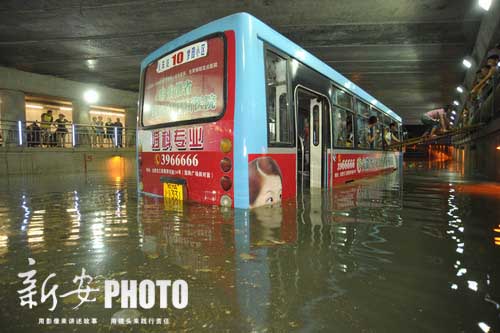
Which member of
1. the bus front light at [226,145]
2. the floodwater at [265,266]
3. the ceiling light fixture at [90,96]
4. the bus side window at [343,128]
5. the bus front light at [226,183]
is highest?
the ceiling light fixture at [90,96]

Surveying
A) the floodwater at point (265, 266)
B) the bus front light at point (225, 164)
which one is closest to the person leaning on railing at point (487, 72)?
the floodwater at point (265, 266)

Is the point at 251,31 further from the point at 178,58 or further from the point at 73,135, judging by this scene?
the point at 73,135

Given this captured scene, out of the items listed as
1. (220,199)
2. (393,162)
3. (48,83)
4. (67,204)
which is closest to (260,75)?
(220,199)

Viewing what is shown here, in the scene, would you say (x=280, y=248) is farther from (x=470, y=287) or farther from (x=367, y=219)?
(x=367, y=219)

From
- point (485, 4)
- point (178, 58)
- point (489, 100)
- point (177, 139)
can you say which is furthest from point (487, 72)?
point (177, 139)

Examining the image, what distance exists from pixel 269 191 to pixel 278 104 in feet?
4.65

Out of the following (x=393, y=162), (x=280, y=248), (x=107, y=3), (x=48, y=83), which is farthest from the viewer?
(x=48, y=83)

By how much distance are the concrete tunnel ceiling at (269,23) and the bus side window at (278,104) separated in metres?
5.05

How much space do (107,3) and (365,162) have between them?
30.4 ft

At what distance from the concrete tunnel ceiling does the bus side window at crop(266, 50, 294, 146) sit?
5.05 metres

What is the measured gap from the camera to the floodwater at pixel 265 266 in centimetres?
167

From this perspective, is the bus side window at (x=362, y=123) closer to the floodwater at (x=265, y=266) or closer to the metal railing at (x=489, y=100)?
the floodwater at (x=265, y=266)

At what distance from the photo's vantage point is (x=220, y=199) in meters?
4.45

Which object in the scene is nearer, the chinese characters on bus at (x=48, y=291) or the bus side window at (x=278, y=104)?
the chinese characters on bus at (x=48, y=291)
